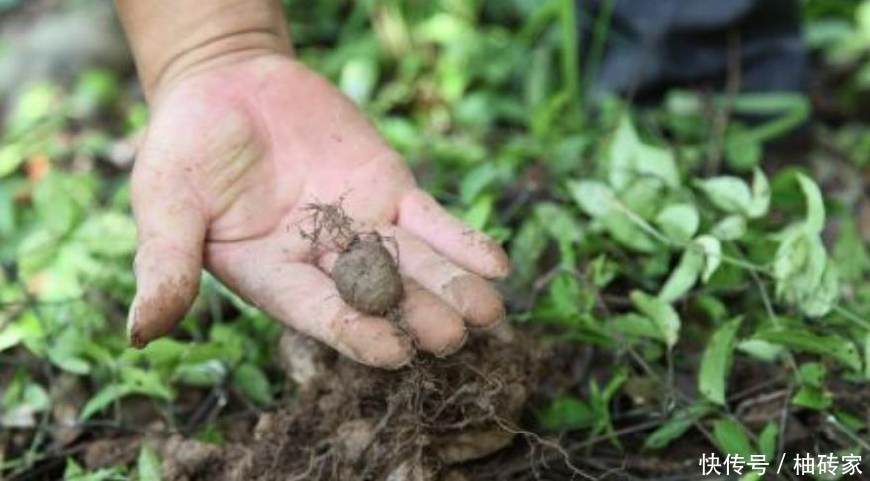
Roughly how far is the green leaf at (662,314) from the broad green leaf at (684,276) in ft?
0.18

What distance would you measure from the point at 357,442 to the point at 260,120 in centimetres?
55

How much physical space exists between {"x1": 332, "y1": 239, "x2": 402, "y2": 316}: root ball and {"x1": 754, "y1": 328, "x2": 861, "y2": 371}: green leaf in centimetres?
56

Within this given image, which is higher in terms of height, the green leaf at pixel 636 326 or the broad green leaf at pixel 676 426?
the green leaf at pixel 636 326

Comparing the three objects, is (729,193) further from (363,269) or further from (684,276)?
(363,269)

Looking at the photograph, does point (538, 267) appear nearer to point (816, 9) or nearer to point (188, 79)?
point (188, 79)

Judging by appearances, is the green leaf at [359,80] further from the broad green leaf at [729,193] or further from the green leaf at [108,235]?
the broad green leaf at [729,193]

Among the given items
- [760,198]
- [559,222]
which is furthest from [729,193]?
[559,222]

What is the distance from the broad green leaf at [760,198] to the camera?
5.95 feet

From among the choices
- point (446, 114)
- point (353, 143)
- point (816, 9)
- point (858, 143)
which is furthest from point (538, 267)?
point (816, 9)

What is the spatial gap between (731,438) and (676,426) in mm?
99

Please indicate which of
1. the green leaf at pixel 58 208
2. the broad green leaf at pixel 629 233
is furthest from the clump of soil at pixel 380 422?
the green leaf at pixel 58 208

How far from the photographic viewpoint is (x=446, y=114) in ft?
8.75

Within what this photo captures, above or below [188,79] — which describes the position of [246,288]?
below

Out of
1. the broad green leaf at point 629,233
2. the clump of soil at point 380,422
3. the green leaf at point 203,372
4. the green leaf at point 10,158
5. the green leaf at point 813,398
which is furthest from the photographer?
the green leaf at point 10,158
